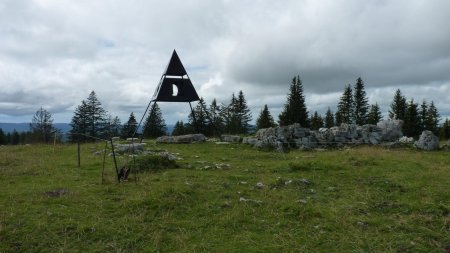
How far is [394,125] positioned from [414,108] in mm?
42435

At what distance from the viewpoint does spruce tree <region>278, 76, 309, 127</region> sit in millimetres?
66938

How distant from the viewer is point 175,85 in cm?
2339

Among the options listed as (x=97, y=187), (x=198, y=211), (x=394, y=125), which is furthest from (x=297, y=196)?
(x=394, y=125)

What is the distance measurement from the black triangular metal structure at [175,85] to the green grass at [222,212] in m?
10.7

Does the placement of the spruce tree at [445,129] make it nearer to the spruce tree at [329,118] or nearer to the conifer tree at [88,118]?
the spruce tree at [329,118]

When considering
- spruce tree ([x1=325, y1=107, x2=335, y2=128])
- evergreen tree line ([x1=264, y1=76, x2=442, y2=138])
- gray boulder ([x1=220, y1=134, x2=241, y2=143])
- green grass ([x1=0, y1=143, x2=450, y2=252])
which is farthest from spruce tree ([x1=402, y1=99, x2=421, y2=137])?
green grass ([x1=0, y1=143, x2=450, y2=252])

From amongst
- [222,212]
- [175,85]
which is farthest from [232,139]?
[222,212]

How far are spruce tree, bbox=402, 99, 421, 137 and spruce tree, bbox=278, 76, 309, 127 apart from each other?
17.9 m

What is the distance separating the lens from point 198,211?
8.02 metres

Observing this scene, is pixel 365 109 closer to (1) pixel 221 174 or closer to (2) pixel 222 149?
(2) pixel 222 149

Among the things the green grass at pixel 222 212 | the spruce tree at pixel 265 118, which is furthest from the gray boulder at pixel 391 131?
the spruce tree at pixel 265 118

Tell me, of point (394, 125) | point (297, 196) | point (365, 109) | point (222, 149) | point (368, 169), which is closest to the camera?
point (297, 196)

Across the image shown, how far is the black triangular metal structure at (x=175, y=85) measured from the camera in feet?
74.9

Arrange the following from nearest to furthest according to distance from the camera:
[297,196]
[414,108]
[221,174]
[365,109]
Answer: [297,196] < [221,174] < [414,108] < [365,109]
